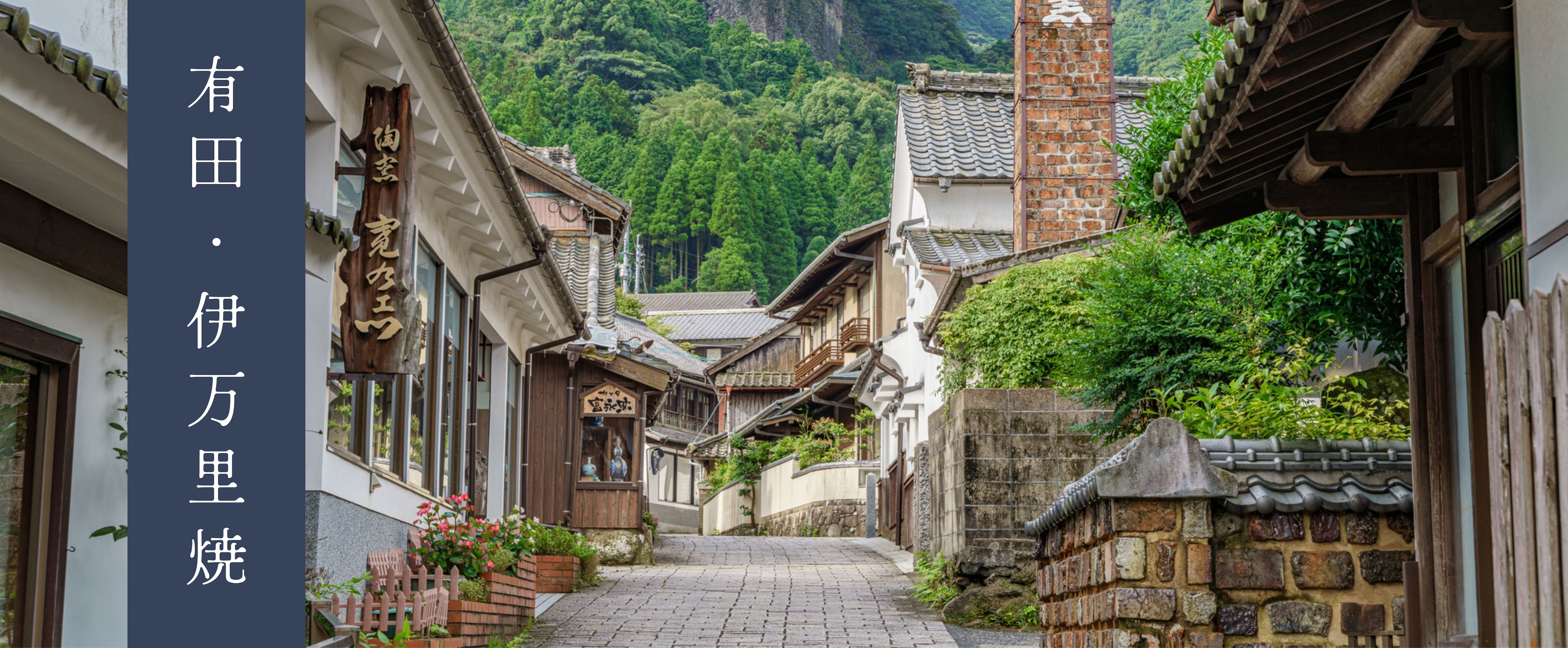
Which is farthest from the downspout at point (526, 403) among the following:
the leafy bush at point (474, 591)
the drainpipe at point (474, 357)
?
the leafy bush at point (474, 591)

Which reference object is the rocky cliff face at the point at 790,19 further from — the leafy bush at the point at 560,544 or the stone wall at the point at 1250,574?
the stone wall at the point at 1250,574

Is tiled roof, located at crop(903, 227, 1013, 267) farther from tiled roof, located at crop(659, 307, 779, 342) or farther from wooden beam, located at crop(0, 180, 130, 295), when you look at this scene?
tiled roof, located at crop(659, 307, 779, 342)

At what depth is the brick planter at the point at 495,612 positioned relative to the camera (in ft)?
35.1

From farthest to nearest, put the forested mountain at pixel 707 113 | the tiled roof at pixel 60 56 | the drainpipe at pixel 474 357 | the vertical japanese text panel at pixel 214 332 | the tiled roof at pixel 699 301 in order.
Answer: the forested mountain at pixel 707 113 < the tiled roof at pixel 699 301 < the drainpipe at pixel 474 357 < the vertical japanese text panel at pixel 214 332 < the tiled roof at pixel 60 56

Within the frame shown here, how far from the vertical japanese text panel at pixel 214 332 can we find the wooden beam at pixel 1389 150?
4.51m

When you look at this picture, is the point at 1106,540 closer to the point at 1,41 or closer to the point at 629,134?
the point at 1,41

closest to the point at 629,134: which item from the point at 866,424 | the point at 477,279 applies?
the point at 866,424

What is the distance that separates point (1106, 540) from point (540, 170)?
21534 mm

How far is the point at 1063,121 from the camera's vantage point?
69.2 feet

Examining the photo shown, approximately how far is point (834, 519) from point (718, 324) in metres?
30.0

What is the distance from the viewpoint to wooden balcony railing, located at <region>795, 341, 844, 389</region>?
4359 cm

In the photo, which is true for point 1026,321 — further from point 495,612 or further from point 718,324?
point 718,324

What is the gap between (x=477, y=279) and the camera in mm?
14820

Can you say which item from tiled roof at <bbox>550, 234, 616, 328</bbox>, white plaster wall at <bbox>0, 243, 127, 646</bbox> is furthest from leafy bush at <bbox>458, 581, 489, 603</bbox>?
tiled roof at <bbox>550, 234, 616, 328</bbox>
